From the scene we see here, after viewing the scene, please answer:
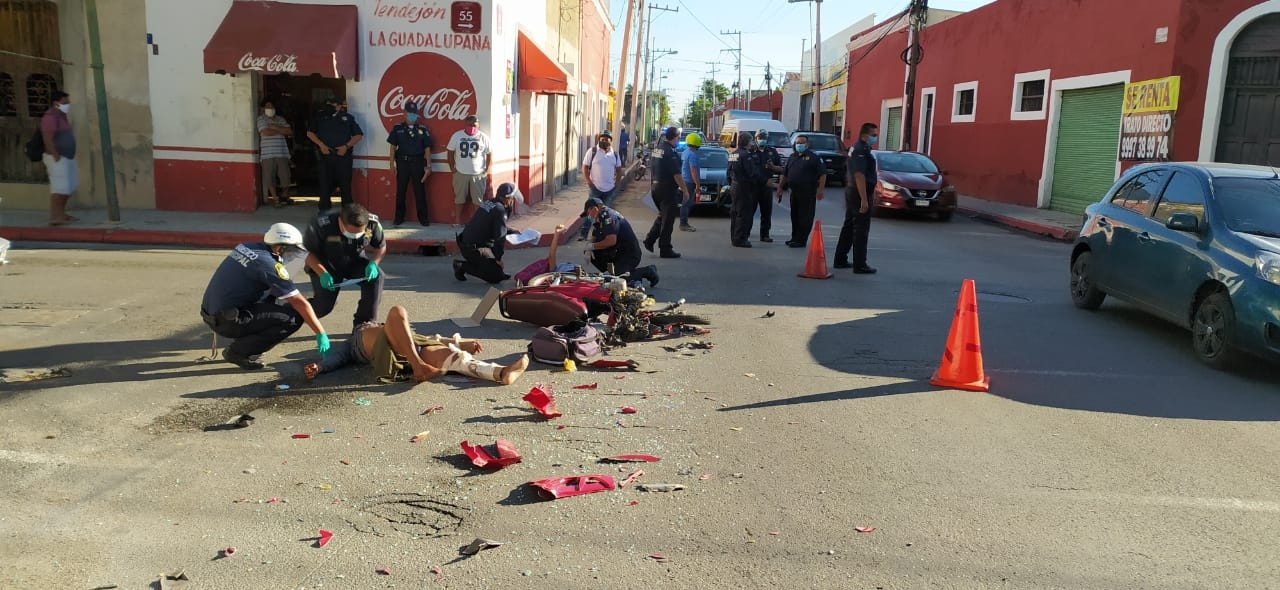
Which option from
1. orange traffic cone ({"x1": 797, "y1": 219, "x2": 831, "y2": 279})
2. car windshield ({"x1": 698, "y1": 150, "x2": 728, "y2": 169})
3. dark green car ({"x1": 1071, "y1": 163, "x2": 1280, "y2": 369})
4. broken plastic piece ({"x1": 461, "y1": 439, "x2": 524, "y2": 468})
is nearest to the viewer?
broken plastic piece ({"x1": 461, "y1": 439, "x2": 524, "y2": 468})

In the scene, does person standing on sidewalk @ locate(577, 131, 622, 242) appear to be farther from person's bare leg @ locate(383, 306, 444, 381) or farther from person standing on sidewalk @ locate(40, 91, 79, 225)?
person's bare leg @ locate(383, 306, 444, 381)

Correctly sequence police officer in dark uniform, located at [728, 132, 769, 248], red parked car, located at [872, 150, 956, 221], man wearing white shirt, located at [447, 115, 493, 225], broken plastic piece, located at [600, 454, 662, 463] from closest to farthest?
broken plastic piece, located at [600, 454, 662, 463], police officer in dark uniform, located at [728, 132, 769, 248], man wearing white shirt, located at [447, 115, 493, 225], red parked car, located at [872, 150, 956, 221]

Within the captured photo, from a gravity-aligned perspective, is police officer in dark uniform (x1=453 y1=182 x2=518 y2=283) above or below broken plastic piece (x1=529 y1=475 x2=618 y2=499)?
above

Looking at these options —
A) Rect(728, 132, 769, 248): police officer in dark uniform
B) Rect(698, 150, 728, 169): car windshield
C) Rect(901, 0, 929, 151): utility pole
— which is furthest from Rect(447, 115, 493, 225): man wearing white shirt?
Rect(901, 0, 929, 151): utility pole

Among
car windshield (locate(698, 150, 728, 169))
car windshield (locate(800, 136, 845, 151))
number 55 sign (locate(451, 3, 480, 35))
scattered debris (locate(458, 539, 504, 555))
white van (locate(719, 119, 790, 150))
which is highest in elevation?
number 55 sign (locate(451, 3, 480, 35))

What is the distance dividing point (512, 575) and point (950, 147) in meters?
27.9

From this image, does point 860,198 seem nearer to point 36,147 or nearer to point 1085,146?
point 36,147

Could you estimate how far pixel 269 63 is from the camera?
43.4ft

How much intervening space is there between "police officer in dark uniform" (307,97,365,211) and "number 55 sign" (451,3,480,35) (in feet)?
7.31

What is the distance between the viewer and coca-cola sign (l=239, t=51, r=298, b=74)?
13203 millimetres

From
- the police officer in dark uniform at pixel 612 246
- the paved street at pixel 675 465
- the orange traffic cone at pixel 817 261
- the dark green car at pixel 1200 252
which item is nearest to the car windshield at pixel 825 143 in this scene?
the orange traffic cone at pixel 817 261

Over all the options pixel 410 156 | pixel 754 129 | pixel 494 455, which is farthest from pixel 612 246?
pixel 754 129

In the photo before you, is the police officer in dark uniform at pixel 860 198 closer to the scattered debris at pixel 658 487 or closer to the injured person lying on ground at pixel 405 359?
the injured person lying on ground at pixel 405 359

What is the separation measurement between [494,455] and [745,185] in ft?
Result: 31.2
